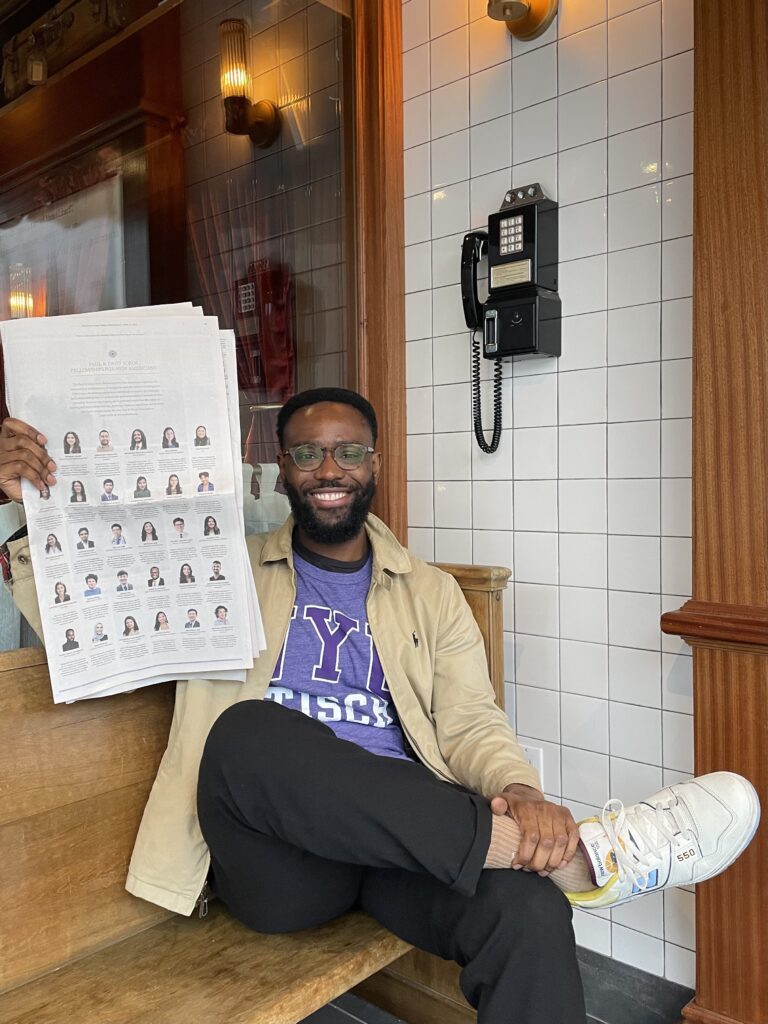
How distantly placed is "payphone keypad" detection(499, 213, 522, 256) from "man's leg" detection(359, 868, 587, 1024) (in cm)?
147

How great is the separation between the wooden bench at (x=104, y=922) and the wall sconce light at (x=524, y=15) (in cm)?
174

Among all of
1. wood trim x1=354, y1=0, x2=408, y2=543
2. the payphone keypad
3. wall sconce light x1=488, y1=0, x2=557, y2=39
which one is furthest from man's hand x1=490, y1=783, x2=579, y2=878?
wall sconce light x1=488, y1=0, x2=557, y2=39

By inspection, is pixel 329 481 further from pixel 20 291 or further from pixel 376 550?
pixel 20 291

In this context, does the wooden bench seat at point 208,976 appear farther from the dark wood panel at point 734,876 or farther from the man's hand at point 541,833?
the dark wood panel at point 734,876

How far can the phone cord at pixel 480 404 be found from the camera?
2.24 meters

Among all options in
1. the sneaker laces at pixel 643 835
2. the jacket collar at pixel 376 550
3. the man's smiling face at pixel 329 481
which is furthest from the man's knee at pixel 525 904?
the man's smiling face at pixel 329 481

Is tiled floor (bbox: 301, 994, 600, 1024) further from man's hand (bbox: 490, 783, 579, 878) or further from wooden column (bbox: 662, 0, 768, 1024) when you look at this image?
man's hand (bbox: 490, 783, 579, 878)

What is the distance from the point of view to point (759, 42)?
1635 mm

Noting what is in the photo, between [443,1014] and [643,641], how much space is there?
Answer: 935mm

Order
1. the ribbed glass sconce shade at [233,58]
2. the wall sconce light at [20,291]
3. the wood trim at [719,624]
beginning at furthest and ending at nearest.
Answer: the ribbed glass sconce shade at [233,58], the wall sconce light at [20,291], the wood trim at [719,624]

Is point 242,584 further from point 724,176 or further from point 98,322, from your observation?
point 724,176

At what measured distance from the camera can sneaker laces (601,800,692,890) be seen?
134 centimetres

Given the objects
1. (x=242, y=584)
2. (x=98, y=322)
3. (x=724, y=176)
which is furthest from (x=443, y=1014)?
(x=724, y=176)

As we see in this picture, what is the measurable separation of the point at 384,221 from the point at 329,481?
978mm
